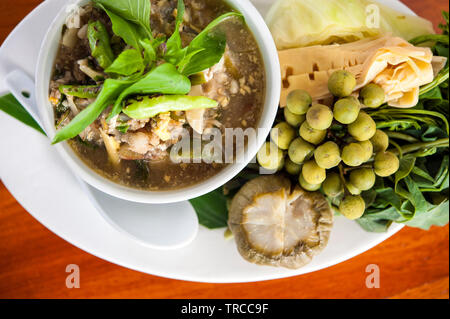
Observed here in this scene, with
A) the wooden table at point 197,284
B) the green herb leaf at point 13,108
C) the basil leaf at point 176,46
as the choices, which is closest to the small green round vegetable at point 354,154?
the basil leaf at point 176,46

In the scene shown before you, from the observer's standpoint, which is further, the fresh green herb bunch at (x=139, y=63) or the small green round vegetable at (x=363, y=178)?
the small green round vegetable at (x=363, y=178)

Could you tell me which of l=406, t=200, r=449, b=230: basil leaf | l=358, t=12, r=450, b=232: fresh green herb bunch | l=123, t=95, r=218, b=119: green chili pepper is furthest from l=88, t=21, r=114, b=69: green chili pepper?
l=406, t=200, r=449, b=230: basil leaf

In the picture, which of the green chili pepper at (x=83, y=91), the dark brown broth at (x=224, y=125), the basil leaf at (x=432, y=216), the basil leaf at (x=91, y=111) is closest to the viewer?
the basil leaf at (x=91, y=111)

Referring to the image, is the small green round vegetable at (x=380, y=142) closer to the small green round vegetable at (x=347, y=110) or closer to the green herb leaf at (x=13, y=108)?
the small green round vegetable at (x=347, y=110)

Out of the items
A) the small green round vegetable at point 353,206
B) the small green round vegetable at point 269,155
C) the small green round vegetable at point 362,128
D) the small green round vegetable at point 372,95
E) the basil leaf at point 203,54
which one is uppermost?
the basil leaf at point 203,54

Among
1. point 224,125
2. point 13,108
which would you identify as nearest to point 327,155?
point 224,125

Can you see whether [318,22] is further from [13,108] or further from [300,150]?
[13,108]
